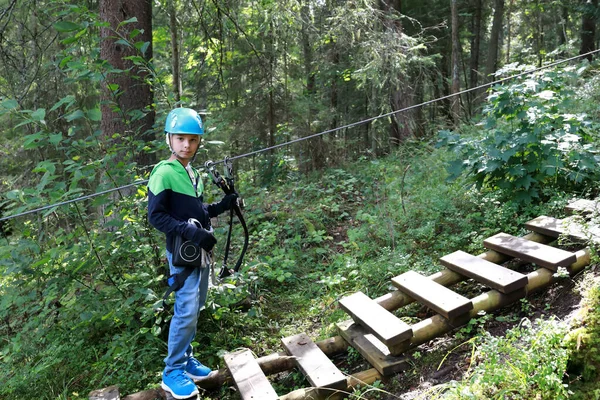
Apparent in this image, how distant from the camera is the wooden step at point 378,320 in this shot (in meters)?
2.81

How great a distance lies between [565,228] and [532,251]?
423mm

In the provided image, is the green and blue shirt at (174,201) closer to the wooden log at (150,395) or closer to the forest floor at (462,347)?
the wooden log at (150,395)

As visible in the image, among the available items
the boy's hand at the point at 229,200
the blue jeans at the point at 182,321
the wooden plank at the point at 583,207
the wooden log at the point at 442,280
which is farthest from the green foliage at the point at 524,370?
the boy's hand at the point at 229,200

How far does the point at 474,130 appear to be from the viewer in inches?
324

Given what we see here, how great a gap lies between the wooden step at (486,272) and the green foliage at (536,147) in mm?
1276

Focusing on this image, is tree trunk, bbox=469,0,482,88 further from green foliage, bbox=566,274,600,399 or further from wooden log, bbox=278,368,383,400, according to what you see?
wooden log, bbox=278,368,383,400

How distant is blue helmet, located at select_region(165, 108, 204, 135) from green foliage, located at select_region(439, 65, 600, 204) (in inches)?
119

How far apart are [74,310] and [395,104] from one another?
8.82 m

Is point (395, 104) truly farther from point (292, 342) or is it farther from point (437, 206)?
point (292, 342)

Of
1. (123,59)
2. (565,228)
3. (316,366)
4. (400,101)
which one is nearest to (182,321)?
(316,366)

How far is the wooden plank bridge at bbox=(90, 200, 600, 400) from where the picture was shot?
281 cm

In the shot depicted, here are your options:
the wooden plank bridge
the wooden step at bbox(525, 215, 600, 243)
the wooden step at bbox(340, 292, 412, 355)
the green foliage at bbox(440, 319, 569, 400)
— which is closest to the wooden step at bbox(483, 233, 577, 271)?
the wooden plank bridge

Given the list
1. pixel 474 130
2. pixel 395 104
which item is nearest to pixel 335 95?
pixel 395 104

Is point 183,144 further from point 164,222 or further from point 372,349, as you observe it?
point 372,349
